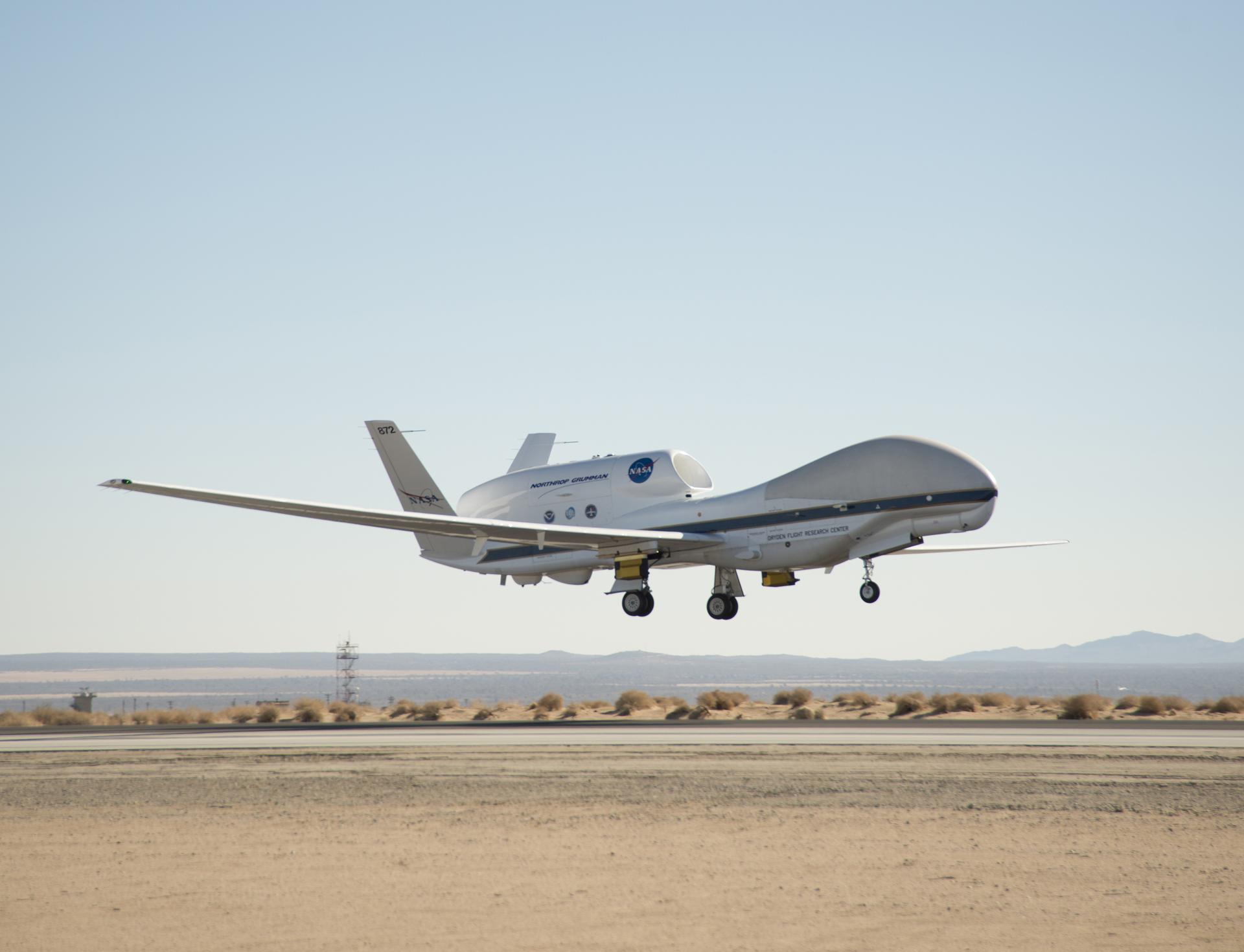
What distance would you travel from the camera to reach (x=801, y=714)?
36219 millimetres

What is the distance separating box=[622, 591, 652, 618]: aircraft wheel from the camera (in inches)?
1465

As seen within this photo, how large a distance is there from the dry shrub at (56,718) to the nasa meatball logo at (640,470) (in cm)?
2010

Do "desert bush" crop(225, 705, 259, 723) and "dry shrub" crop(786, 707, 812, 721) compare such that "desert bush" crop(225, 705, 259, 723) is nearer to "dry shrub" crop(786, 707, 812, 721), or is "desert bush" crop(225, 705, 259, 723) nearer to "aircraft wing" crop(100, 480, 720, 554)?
"aircraft wing" crop(100, 480, 720, 554)

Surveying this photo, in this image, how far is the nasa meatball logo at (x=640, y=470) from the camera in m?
37.4

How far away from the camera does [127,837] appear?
51.0ft

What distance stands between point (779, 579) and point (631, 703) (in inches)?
321

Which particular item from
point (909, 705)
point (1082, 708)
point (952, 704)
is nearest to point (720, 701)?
point (909, 705)

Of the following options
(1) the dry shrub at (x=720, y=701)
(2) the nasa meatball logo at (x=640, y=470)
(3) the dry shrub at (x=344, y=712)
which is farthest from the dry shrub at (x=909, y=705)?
(3) the dry shrub at (x=344, y=712)

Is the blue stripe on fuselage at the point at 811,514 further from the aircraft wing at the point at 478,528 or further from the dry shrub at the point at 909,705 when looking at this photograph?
the dry shrub at the point at 909,705

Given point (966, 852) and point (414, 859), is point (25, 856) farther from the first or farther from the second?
point (966, 852)

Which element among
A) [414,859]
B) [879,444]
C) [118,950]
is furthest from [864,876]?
[879,444]

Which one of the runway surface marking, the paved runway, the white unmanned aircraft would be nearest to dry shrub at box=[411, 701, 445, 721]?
the white unmanned aircraft

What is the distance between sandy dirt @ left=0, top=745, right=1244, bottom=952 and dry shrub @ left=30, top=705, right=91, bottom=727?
23.5m

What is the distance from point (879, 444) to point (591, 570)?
1021 cm
